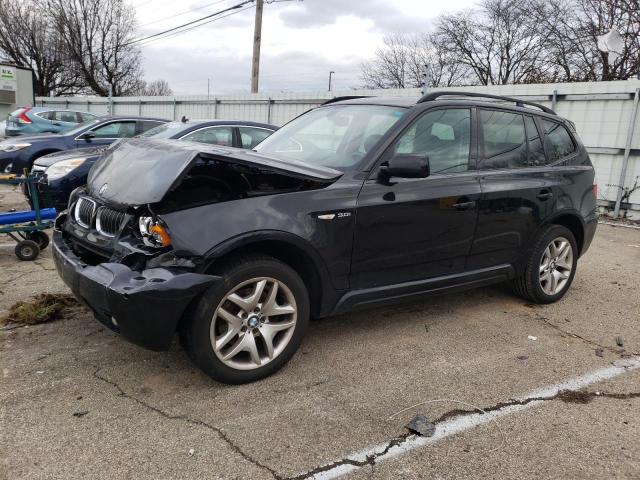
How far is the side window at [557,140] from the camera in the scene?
183 inches

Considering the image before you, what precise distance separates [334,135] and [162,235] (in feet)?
5.55

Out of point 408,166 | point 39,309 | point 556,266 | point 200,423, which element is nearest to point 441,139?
point 408,166

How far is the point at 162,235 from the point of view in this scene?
2754 mm

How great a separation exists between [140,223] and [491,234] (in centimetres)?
266

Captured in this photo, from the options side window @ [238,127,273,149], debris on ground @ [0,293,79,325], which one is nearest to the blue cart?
debris on ground @ [0,293,79,325]

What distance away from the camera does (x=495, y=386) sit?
10.5 ft

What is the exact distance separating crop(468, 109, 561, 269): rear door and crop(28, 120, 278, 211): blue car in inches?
127

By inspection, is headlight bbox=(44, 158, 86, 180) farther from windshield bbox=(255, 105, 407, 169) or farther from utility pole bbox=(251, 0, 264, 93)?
utility pole bbox=(251, 0, 264, 93)

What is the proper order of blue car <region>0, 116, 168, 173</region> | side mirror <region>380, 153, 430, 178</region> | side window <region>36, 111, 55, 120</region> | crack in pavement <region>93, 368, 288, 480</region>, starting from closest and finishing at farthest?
crack in pavement <region>93, 368, 288, 480</region> → side mirror <region>380, 153, 430, 178</region> → blue car <region>0, 116, 168, 173</region> → side window <region>36, 111, 55, 120</region>

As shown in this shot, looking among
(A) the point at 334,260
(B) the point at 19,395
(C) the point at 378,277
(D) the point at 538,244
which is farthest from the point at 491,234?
(B) the point at 19,395

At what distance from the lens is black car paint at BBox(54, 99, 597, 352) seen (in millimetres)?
2854

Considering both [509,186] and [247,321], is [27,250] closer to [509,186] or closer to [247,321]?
[247,321]

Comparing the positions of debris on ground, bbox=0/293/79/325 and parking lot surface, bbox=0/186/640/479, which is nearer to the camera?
parking lot surface, bbox=0/186/640/479

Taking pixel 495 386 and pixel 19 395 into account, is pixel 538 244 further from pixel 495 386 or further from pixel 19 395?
pixel 19 395
